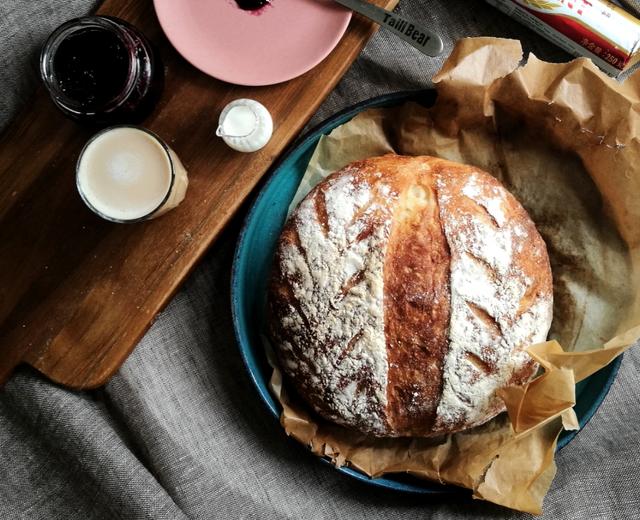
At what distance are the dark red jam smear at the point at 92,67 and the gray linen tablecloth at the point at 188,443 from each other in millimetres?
157

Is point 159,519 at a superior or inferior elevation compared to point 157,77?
inferior

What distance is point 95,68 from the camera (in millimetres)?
1176

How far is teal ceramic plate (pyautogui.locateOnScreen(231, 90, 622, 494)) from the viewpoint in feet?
3.99

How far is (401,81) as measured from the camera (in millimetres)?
1374

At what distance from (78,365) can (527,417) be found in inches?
30.9

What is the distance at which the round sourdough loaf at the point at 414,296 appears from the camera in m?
1.10

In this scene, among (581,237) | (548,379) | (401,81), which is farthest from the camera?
(401,81)

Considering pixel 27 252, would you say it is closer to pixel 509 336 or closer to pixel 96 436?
pixel 96 436

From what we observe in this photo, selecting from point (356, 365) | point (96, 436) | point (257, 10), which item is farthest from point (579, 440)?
point (257, 10)

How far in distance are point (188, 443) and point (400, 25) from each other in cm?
85

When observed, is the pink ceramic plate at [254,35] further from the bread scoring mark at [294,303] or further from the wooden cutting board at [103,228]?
the bread scoring mark at [294,303]

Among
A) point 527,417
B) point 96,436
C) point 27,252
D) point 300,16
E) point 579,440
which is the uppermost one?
point 300,16

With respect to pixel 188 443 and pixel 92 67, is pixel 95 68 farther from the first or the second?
pixel 188 443

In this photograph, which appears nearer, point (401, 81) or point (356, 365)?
point (356, 365)
